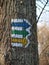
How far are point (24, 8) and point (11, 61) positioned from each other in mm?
445

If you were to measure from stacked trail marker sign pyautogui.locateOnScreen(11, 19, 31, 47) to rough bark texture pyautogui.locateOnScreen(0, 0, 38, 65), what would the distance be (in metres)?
0.03

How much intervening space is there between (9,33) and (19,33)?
0.27 ft

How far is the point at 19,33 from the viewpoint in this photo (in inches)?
89.5

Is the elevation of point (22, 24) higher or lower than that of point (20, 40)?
higher

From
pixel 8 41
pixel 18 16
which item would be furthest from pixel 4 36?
pixel 18 16

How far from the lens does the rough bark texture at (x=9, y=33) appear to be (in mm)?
2240

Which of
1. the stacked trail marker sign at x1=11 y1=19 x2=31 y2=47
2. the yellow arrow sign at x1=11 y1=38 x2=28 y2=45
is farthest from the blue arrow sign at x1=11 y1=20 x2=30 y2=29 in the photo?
the yellow arrow sign at x1=11 y1=38 x2=28 y2=45

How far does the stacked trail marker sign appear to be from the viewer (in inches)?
88.9

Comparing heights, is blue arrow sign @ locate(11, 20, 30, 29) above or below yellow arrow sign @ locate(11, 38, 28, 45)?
above

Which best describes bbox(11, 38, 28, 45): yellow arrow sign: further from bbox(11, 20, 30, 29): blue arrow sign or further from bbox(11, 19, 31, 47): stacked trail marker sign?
bbox(11, 20, 30, 29): blue arrow sign

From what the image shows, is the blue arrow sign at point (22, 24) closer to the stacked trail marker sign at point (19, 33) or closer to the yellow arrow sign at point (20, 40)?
the stacked trail marker sign at point (19, 33)

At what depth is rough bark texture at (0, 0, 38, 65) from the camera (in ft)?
7.35

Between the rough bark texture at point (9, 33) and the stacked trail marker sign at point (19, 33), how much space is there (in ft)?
0.09

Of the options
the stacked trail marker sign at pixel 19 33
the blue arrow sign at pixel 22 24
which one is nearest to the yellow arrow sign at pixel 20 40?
the stacked trail marker sign at pixel 19 33
